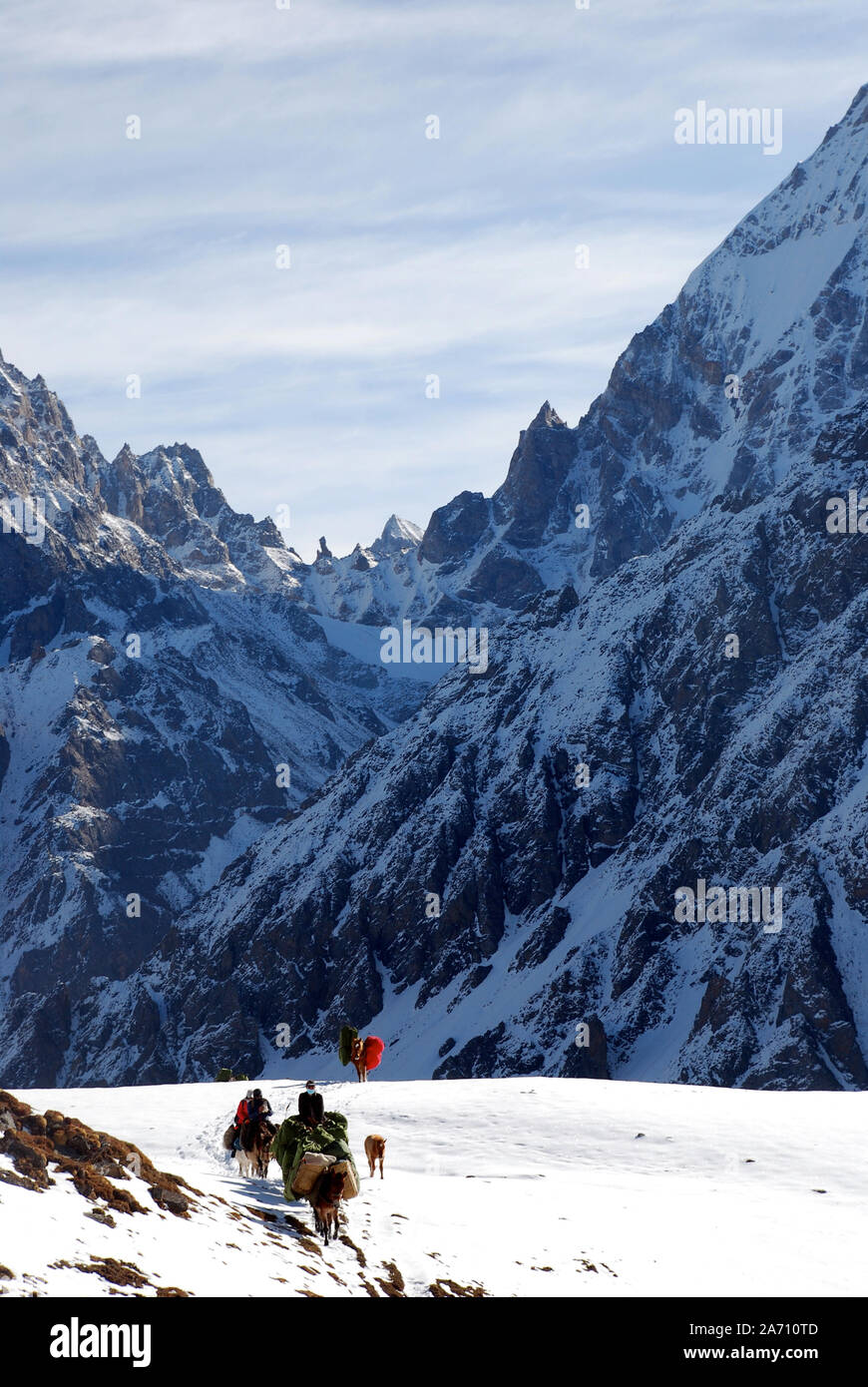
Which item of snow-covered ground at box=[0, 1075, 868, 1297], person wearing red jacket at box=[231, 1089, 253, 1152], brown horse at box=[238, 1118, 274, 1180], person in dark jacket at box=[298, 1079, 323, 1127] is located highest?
person in dark jacket at box=[298, 1079, 323, 1127]

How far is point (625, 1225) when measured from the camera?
3684 centimetres

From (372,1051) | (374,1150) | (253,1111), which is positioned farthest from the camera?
(372,1051)

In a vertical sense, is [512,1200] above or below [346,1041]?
below

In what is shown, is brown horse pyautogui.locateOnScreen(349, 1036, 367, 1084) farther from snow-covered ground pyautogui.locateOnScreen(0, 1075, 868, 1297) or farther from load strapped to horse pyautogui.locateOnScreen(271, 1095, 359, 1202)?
load strapped to horse pyautogui.locateOnScreen(271, 1095, 359, 1202)

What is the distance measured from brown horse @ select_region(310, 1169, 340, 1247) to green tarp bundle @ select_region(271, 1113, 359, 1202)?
1.25m

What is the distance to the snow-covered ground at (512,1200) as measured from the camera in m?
27.5

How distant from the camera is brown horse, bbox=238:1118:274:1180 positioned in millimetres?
36781

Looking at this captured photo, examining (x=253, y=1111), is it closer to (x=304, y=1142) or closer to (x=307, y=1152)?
(x=304, y=1142)

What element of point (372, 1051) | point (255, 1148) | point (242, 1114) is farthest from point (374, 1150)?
point (372, 1051)

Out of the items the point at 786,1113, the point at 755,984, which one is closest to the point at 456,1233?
the point at 786,1113

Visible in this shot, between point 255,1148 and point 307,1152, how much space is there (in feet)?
16.8

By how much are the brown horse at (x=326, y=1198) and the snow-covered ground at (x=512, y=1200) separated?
427 millimetres

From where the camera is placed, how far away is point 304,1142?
32.7 metres

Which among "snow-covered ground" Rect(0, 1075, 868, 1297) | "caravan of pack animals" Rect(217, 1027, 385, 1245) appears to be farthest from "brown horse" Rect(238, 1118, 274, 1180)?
"snow-covered ground" Rect(0, 1075, 868, 1297)
